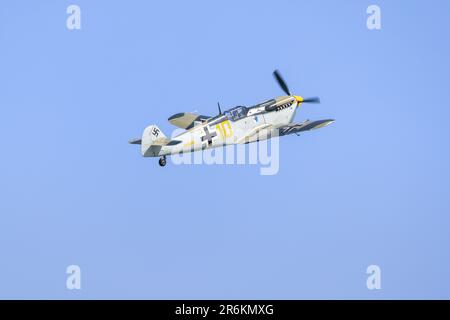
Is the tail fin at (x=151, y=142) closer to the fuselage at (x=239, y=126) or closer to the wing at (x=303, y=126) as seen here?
the fuselage at (x=239, y=126)

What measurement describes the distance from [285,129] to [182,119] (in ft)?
19.8

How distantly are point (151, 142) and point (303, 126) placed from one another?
27.0 feet

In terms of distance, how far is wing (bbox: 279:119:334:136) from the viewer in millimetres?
47219

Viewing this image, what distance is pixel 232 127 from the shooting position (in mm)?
47281

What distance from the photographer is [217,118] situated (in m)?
46.8

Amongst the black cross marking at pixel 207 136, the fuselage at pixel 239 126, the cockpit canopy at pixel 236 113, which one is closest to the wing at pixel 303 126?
the fuselage at pixel 239 126

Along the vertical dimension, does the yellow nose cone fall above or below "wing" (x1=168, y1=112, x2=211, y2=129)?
above

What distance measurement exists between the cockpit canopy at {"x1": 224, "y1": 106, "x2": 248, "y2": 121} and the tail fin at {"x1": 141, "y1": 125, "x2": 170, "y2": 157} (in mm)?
4740

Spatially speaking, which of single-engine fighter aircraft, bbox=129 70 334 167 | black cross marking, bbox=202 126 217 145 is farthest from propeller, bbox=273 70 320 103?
black cross marking, bbox=202 126 217 145

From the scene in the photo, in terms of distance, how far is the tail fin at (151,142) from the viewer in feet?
142

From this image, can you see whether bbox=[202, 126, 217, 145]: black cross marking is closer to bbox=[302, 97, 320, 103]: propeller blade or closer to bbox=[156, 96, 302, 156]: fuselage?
bbox=[156, 96, 302, 156]: fuselage
